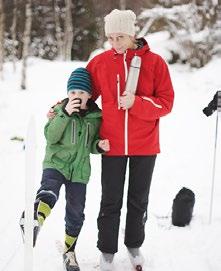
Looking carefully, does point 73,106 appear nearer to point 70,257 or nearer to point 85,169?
point 85,169

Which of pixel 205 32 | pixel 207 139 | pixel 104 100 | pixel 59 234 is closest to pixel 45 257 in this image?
pixel 59 234

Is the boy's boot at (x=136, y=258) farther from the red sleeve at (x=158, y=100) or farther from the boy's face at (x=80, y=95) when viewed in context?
the boy's face at (x=80, y=95)

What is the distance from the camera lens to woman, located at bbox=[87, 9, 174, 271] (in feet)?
10.7

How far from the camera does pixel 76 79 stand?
336 centimetres

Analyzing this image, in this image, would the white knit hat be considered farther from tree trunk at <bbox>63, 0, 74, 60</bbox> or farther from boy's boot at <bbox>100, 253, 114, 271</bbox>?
tree trunk at <bbox>63, 0, 74, 60</bbox>

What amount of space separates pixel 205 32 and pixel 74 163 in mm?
15817

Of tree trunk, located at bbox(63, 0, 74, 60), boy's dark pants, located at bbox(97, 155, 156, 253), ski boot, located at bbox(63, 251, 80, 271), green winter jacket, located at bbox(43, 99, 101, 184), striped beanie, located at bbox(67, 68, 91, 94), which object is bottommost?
ski boot, located at bbox(63, 251, 80, 271)

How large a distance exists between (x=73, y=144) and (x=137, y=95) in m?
0.60

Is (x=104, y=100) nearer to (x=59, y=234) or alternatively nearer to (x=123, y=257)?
(x=123, y=257)

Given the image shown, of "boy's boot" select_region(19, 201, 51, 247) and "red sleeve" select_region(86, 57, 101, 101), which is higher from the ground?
"red sleeve" select_region(86, 57, 101, 101)

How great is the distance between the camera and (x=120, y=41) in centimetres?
327

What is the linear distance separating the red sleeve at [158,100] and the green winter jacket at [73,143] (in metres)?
0.38

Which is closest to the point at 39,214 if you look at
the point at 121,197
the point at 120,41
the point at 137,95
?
the point at 121,197

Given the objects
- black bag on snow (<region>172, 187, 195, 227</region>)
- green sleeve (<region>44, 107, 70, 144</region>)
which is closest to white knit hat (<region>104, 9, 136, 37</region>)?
green sleeve (<region>44, 107, 70, 144</region>)
